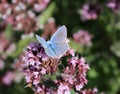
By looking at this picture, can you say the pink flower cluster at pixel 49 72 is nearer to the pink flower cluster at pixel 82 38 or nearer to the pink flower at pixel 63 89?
the pink flower at pixel 63 89

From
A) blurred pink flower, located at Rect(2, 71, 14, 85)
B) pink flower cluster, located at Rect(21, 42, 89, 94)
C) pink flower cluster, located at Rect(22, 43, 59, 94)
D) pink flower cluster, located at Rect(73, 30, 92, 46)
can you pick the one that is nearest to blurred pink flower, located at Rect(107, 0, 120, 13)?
pink flower cluster, located at Rect(73, 30, 92, 46)

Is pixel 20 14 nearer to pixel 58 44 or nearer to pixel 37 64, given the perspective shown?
pixel 37 64

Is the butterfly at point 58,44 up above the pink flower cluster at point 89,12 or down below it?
below

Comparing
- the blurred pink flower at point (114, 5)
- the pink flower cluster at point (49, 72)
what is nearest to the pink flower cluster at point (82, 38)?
the blurred pink flower at point (114, 5)

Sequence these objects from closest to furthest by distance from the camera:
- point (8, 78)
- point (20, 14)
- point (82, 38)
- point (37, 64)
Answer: point (37, 64)
point (20, 14)
point (82, 38)
point (8, 78)

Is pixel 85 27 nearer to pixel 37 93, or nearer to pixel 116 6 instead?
pixel 116 6

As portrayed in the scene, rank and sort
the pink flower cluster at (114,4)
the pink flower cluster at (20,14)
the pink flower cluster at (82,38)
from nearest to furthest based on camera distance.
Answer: the pink flower cluster at (20,14)
the pink flower cluster at (114,4)
the pink flower cluster at (82,38)

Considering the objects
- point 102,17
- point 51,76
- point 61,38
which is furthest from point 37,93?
point 102,17

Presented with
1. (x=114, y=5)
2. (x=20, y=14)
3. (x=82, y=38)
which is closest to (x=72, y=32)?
(x=82, y=38)
